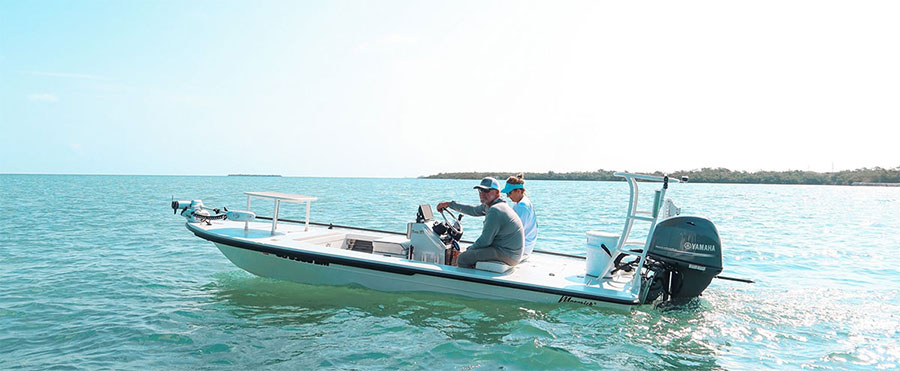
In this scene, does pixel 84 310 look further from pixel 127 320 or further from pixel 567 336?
pixel 567 336

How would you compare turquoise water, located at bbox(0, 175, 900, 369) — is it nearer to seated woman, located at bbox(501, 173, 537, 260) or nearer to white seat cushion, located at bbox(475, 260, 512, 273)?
white seat cushion, located at bbox(475, 260, 512, 273)

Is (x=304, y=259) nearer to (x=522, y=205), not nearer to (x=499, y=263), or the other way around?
(x=499, y=263)

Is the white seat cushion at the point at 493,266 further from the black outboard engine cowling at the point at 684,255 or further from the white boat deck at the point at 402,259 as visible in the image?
the black outboard engine cowling at the point at 684,255

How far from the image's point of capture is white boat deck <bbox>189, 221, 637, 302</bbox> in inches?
236

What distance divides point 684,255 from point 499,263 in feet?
6.89

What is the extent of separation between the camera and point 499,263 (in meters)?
6.37

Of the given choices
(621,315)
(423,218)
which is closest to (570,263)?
(621,315)

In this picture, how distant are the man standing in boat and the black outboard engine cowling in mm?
1561

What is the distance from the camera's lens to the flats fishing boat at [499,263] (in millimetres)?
5840

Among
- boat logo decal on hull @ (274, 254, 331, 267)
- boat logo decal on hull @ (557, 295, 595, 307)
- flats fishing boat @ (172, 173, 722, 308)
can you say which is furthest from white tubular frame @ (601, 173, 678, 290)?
boat logo decal on hull @ (274, 254, 331, 267)

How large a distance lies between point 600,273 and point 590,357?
1467mm

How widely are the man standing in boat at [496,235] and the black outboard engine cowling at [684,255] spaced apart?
1561 mm

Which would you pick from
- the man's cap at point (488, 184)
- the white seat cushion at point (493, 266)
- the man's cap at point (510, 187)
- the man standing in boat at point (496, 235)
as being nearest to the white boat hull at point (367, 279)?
the white seat cushion at point (493, 266)

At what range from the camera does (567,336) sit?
18.6ft
